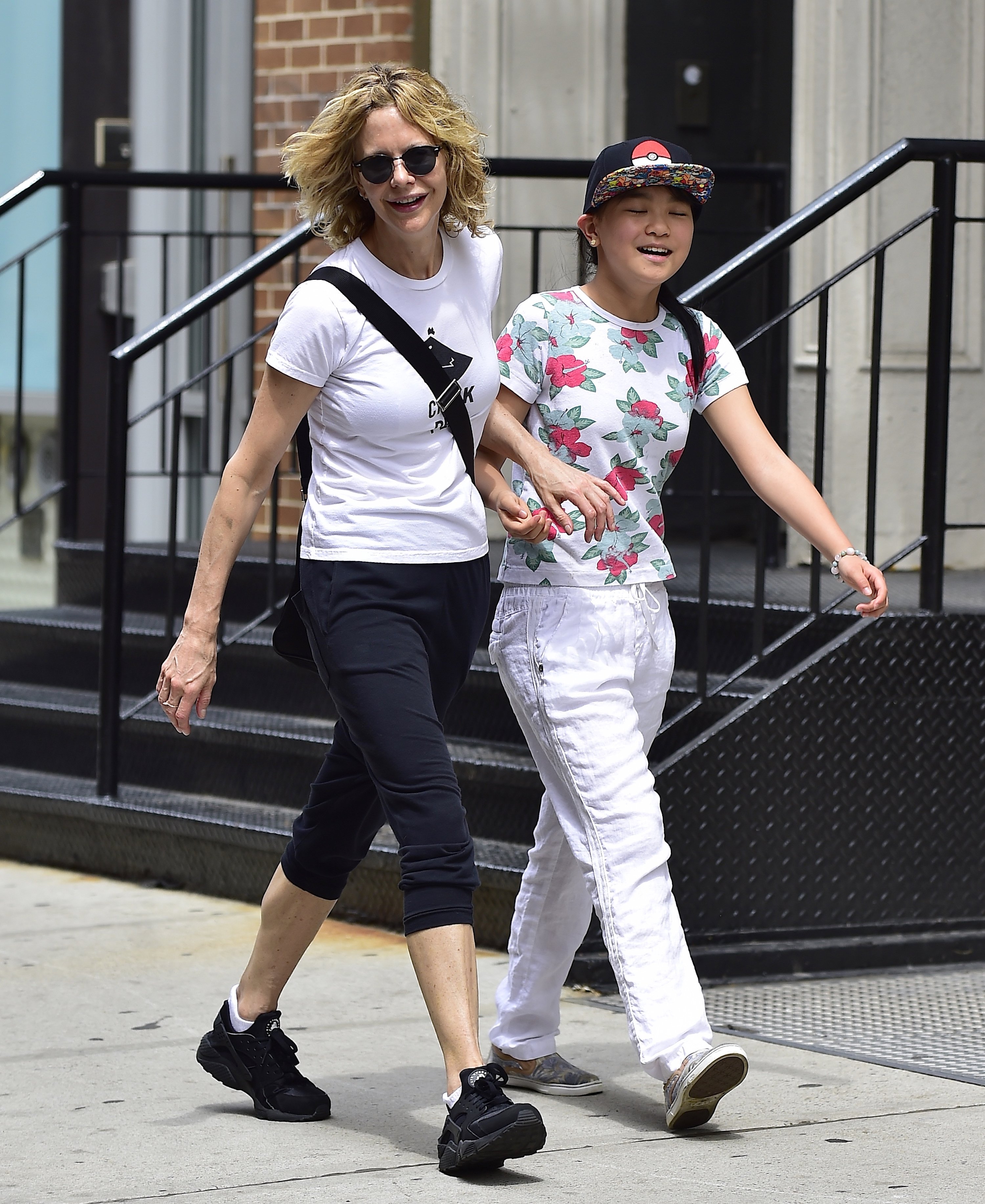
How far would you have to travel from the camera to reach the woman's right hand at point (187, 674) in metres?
3.38

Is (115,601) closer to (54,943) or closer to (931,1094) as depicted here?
(54,943)

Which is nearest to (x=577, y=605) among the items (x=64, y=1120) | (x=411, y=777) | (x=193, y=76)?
(x=411, y=777)

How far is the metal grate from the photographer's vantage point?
13.2ft

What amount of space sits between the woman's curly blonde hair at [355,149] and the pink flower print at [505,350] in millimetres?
198

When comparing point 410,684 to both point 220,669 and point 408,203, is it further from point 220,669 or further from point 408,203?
point 220,669

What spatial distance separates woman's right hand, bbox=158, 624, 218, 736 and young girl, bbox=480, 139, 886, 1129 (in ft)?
1.75

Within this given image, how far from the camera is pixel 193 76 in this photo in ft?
25.5

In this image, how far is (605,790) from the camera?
139 inches

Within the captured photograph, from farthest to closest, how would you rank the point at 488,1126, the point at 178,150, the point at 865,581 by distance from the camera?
1. the point at 178,150
2. the point at 865,581
3. the point at 488,1126

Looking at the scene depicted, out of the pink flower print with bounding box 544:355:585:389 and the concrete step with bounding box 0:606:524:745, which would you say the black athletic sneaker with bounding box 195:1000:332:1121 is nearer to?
the pink flower print with bounding box 544:355:585:389

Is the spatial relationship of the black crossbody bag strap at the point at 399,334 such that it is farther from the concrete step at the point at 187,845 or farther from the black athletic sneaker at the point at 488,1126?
the concrete step at the point at 187,845

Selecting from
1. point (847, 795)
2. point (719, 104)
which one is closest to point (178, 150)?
point (719, 104)

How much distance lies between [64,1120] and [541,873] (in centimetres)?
92

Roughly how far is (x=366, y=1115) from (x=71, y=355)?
377 cm
